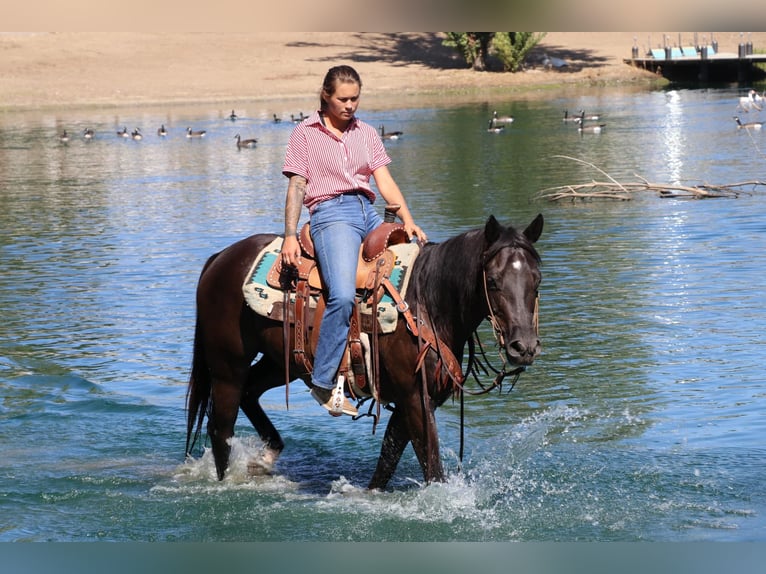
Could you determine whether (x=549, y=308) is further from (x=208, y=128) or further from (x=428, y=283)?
(x=208, y=128)

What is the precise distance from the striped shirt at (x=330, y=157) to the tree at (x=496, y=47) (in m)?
56.4

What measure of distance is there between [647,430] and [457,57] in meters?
66.3

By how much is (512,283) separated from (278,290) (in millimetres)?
1604

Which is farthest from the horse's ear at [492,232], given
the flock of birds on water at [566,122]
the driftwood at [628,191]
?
the flock of birds on water at [566,122]

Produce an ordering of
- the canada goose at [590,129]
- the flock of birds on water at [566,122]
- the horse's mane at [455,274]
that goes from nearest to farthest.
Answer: the horse's mane at [455,274]
the flock of birds on water at [566,122]
the canada goose at [590,129]

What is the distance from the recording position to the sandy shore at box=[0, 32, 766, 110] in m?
62.7

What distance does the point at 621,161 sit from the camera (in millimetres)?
27203

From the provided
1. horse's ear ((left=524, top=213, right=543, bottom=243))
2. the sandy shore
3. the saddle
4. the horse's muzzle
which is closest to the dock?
the sandy shore

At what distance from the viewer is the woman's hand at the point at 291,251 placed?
590cm

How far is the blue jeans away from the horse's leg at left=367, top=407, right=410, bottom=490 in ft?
1.48

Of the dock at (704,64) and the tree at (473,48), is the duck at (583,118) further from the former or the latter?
the tree at (473,48)

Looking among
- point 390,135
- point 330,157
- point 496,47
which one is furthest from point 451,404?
point 496,47

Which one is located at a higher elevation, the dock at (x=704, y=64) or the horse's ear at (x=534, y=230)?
the dock at (x=704, y=64)

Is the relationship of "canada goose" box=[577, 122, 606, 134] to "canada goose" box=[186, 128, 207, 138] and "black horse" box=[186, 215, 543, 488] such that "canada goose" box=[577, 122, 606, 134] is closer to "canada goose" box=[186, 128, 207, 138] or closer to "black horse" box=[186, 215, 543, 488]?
"canada goose" box=[186, 128, 207, 138]
